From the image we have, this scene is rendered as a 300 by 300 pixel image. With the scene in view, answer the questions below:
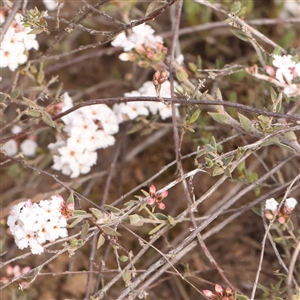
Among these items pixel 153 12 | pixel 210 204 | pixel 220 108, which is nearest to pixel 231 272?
pixel 210 204

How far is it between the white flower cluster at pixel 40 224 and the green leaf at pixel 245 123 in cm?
66

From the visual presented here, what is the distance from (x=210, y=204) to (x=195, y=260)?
1.09 ft

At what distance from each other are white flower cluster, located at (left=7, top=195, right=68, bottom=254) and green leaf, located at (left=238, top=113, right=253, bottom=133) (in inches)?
26.1

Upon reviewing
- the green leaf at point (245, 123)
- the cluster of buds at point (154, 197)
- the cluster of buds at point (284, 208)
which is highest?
the green leaf at point (245, 123)

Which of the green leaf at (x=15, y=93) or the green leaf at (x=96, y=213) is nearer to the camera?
the green leaf at (x=96, y=213)

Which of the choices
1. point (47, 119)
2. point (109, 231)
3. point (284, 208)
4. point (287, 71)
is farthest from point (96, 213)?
point (287, 71)

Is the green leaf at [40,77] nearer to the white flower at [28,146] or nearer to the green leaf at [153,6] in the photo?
the white flower at [28,146]

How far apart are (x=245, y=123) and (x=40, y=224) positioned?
29.9 inches

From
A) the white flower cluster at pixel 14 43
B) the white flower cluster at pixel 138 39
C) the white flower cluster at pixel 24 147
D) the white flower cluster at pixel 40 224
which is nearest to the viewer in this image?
the white flower cluster at pixel 40 224

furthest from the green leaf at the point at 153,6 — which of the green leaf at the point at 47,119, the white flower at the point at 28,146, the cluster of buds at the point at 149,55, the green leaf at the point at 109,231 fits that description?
the white flower at the point at 28,146

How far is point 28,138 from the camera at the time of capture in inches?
98.8

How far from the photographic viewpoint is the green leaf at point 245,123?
5.78 feet

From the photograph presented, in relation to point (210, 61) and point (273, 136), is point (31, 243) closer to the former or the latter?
point (273, 136)

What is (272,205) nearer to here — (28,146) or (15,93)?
(15,93)
